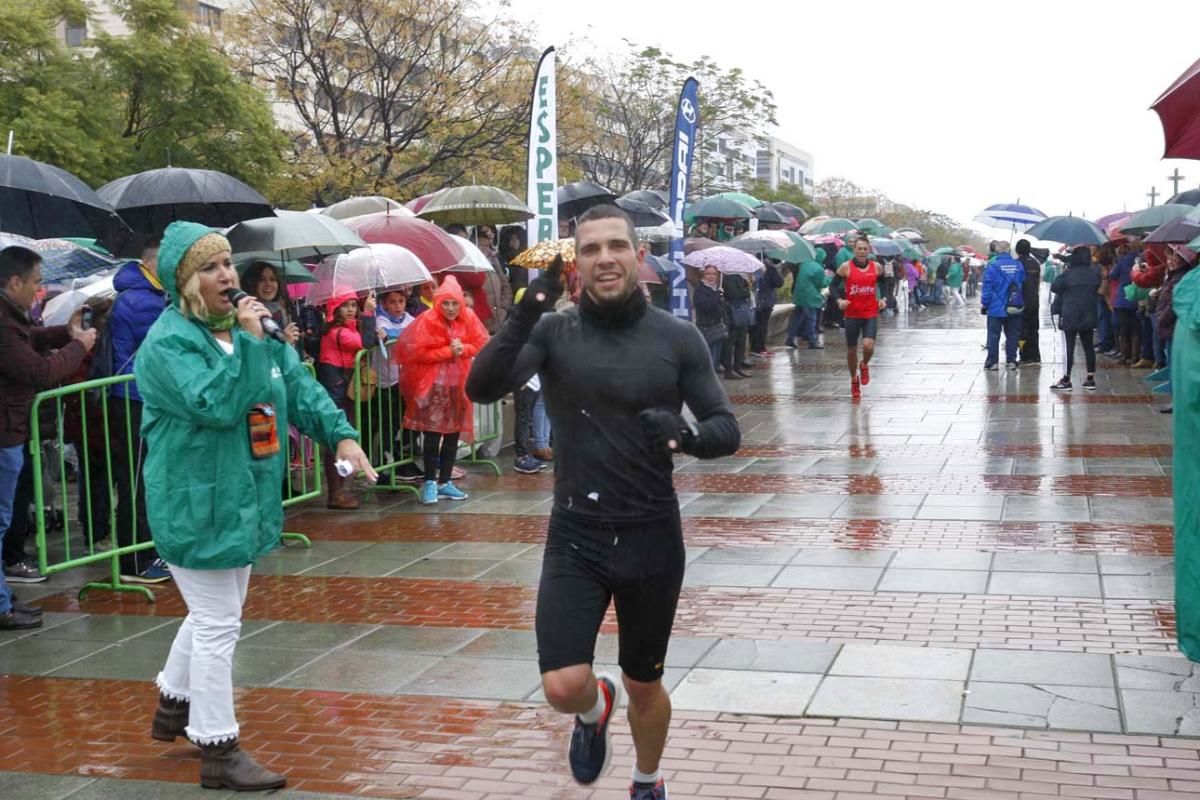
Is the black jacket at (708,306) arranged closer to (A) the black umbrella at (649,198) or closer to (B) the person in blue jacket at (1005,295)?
(A) the black umbrella at (649,198)

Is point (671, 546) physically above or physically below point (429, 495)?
above

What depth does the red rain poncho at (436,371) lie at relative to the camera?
415 inches

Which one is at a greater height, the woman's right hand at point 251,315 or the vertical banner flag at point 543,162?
the vertical banner flag at point 543,162

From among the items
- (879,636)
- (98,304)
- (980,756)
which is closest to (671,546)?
(980,756)

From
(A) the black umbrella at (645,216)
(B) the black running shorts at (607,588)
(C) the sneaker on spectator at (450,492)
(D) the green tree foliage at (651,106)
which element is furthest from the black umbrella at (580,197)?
(D) the green tree foliage at (651,106)

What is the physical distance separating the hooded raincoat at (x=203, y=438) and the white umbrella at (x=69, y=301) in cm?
503

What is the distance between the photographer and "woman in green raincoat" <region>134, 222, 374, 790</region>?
4645 millimetres

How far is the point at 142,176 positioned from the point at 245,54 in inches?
932

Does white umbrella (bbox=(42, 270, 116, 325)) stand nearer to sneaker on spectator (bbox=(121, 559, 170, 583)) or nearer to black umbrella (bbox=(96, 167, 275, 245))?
black umbrella (bbox=(96, 167, 275, 245))

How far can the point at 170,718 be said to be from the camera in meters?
5.04

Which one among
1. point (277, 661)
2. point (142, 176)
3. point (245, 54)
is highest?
point (245, 54)

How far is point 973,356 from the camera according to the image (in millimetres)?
23812

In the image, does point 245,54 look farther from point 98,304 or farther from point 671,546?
point 671,546

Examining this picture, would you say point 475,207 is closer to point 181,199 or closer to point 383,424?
point 383,424
